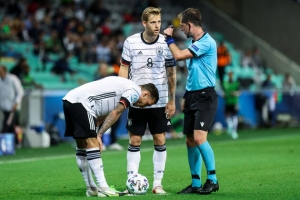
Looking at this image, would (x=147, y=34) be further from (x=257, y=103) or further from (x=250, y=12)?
(x=250, y=12)

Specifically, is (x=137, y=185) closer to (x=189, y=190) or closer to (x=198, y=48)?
(x=189, y=190)

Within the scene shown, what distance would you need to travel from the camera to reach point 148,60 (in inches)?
428

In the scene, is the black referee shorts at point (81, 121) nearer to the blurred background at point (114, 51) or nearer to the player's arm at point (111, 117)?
the player's arm at point (111, 117)

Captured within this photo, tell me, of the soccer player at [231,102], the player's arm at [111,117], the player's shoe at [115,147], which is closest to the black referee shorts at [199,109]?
the player's arm at [111,117]

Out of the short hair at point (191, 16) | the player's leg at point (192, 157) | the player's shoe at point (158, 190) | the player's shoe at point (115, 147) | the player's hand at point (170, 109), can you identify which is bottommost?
the player's shoe at point (115, 147)

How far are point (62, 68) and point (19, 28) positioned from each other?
82.7 inches

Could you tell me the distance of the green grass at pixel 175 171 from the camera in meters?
10.6

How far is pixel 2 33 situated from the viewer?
26.1 m

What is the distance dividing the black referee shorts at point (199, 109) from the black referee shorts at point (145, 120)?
1.25ft

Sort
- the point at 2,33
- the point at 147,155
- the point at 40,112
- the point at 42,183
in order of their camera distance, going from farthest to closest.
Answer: the point at 2,33
the point at 40,112
the point at 147,155
the point at 42,183

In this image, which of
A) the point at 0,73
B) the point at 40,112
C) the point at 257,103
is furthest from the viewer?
the point at 257,103

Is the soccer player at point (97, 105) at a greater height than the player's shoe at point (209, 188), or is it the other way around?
the soccer player at point (97, 105)

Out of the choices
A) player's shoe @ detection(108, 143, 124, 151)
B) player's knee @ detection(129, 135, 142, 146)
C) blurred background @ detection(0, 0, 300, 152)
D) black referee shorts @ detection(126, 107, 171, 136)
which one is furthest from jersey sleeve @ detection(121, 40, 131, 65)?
player's shoe @ detection(108, 143, 124, 151)

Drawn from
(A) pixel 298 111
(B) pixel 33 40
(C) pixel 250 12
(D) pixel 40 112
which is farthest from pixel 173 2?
(D) pixel 40 112
